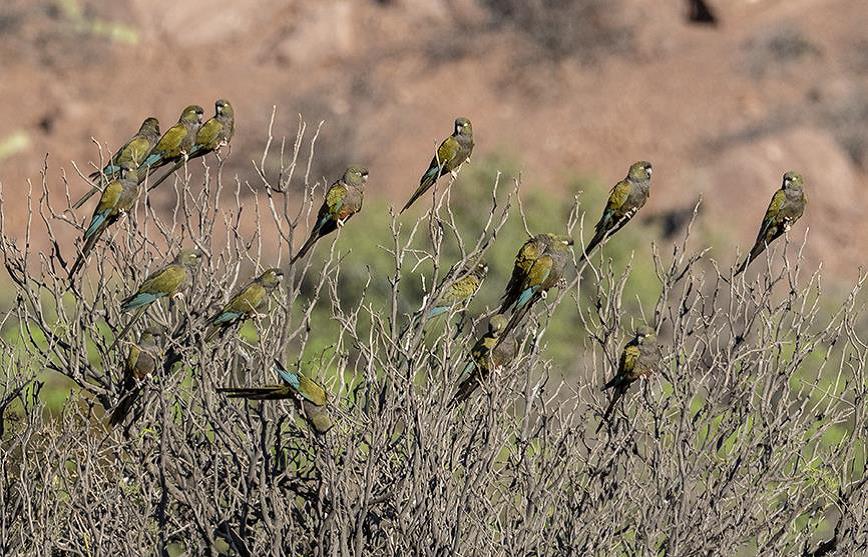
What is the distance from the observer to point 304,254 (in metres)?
9.87

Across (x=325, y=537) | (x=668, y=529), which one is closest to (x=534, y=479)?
(x=668, y=529)

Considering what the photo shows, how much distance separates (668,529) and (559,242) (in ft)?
6.94

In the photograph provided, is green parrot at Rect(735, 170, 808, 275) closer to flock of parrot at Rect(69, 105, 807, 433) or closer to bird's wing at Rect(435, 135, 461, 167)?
flock of parrot at Rect(69, 105, 807, 433)

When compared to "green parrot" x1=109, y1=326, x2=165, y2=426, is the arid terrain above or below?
above

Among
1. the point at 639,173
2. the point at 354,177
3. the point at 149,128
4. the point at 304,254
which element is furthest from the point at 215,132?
the point at 639,173

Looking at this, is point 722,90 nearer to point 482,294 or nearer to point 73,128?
point 482,294

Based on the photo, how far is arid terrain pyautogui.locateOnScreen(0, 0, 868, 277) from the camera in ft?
104

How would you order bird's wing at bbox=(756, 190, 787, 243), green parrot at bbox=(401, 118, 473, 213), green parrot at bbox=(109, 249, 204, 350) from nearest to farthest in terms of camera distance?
green parrot at bbox=(109, 249, 204, 350)
green parrot at bbox=(401, 118, 473, 213)
bird's wing at bbox=(756, 190, 787, 243)

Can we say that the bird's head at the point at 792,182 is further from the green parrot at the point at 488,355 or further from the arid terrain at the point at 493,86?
the arid terrain at the point at 493,86

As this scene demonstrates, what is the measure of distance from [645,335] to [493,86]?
26.2m

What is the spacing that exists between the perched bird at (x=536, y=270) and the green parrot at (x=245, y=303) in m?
1.55

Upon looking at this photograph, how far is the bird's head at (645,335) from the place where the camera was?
9.35 metres

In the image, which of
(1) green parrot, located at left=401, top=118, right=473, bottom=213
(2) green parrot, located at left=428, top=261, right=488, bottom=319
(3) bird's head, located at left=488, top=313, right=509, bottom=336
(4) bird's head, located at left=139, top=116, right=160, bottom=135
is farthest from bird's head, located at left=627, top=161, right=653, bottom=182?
(4) bird's head, located at left=139, top=116, right=160, bottom=135

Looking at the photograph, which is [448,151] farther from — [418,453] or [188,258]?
[418,453]
